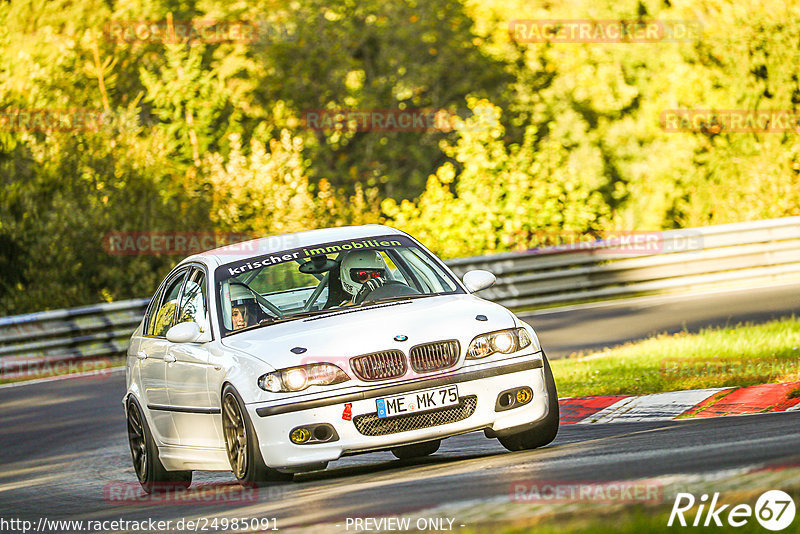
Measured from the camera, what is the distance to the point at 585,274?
875 inches

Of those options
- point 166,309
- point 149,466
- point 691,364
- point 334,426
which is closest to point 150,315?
point 166,309

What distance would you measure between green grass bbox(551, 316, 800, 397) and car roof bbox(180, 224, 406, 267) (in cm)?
289

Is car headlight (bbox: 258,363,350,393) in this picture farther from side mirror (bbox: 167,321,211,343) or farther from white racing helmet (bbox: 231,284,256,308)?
white racing helmet (bbox: 231,284,256,308)

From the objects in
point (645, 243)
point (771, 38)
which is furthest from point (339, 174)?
point (645, 243)

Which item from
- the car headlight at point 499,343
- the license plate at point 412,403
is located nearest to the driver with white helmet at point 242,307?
the license plate at point 412,403

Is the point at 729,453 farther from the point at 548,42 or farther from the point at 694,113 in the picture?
the point at 548,42

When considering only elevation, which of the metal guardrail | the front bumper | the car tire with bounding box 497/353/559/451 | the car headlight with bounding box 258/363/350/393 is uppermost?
the car headlight with bounding box 258/363/350/393

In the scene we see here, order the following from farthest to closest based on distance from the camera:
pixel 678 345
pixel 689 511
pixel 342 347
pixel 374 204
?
pixel 374 204
pixel 678 345
pixel 342 347
pixel 689 511

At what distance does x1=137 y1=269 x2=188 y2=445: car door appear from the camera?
9.38 meters

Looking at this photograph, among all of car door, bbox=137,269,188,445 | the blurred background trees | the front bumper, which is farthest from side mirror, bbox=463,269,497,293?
the blurred background trees

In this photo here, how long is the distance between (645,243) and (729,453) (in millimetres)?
15526

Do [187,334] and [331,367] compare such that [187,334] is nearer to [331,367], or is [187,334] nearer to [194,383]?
[194,383]

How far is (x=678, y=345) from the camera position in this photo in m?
13.3

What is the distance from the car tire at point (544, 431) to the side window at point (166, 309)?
109 inches
